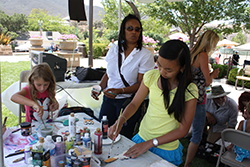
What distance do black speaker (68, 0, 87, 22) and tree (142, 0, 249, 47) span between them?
6813mm

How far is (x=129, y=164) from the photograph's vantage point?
1.24m

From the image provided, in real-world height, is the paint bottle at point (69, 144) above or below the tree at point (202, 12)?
below

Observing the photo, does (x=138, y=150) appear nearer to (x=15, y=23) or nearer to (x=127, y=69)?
(x=127, y=69)

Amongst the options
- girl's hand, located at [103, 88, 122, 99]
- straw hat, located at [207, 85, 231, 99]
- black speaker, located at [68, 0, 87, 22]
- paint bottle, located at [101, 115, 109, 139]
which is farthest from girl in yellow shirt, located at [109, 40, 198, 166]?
black speaker, located at [68, 0, 87, 22]

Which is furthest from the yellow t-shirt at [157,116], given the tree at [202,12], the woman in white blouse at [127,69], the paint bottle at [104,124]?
the tree at [202,12]

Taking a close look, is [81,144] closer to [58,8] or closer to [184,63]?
[184,63]

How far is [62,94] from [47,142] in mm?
2326

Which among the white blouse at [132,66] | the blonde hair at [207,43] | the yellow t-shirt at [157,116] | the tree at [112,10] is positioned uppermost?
the tree at [112,10]

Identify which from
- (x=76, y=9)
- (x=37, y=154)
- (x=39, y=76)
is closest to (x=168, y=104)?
(x=37, y=154)

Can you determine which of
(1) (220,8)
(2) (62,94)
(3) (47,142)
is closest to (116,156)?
(3) (47,142)

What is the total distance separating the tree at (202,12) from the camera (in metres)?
9.07

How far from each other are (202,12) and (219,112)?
26.0ft

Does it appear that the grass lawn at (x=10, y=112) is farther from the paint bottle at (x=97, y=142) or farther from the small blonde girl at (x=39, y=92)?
the small blonde girl at (x=39, y=92)

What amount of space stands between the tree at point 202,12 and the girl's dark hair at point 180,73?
939cm
